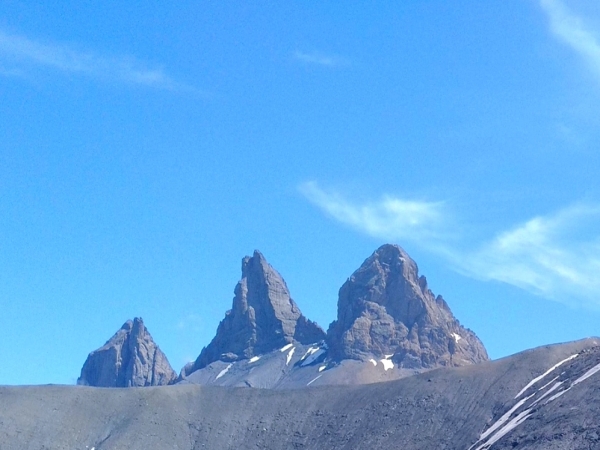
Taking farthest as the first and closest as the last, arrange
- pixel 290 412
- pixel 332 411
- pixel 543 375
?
pixel 290 412, pixel 332 411, pixel 543 375

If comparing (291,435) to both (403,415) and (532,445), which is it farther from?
(532,445)

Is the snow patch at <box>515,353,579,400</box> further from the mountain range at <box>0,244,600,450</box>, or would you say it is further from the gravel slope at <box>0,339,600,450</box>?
the gravel slope at <box>0,339,600,450</box>

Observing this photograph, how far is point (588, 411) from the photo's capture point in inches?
4769

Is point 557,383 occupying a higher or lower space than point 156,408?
lower

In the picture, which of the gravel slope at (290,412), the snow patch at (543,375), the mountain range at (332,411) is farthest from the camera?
the gravel slope at (290,412)

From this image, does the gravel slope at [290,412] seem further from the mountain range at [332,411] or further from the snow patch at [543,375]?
the snow patch at [543,375]

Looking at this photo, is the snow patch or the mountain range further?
the snow patch

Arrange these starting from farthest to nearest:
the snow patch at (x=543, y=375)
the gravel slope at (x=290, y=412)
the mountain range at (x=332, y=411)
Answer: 1. the gravel slope at (x=290, y=412)
2. the snow patch at (x=543, y=375)
3. the mountain range at (x=332, y=411)

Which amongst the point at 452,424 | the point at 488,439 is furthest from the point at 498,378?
the point at 488,439

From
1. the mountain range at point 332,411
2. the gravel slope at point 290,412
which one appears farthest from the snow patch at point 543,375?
the gravel slope at point 290,412

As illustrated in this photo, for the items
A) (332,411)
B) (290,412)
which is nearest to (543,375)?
(332,411)

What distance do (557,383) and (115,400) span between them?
7754cm

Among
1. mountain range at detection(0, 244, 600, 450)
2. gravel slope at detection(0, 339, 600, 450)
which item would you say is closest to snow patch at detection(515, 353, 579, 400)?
mountain range at detection(0, 244, 600, 450)

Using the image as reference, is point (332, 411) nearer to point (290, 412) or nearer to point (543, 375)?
point (290, 412)
